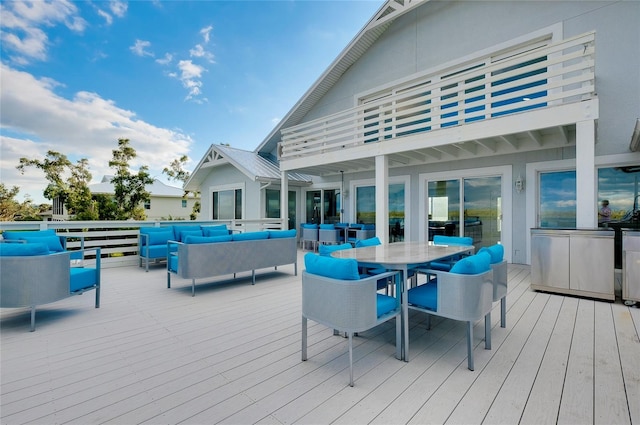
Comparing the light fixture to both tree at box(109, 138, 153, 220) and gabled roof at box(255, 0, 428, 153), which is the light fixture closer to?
gabled roof at box(255, 0, 428, 153)

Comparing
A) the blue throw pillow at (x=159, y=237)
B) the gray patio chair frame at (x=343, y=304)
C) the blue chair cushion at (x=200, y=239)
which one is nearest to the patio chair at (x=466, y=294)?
the gray patio chair frame at (x=343, y=304)

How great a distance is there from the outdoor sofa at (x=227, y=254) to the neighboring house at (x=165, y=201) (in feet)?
63.9

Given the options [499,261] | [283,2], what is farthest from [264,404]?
[283,2]

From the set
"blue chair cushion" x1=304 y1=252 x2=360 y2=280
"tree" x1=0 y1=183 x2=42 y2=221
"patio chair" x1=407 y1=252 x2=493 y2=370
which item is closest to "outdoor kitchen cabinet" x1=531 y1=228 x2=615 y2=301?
"patio chair" x1=407 y1=252 x2=493 y2=370

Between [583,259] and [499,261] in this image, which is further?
[583,259]

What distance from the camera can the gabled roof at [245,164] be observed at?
1046 centimetres

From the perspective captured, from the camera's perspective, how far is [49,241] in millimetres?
4434

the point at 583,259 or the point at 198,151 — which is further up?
the point at 198,151

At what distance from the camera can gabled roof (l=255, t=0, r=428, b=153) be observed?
8.57 metres

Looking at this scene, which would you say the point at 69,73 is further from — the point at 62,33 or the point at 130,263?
the point at 130,263

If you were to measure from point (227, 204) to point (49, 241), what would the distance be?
26.9 ft

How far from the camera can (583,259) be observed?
4.41 meters

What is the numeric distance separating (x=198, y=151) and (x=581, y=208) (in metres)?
24.2

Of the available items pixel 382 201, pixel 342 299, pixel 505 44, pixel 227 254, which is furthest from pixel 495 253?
pixel 505 44
